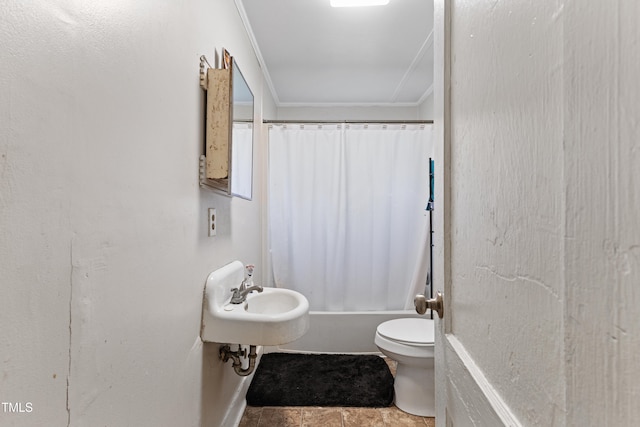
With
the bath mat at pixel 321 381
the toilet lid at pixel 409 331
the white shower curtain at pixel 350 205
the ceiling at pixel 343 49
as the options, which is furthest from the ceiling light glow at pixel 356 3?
the bath mat at pixel 321 381

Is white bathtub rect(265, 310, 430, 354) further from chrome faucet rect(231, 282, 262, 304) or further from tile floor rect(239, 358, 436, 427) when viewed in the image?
chrome faucet rect(231, 282, 262, 304)

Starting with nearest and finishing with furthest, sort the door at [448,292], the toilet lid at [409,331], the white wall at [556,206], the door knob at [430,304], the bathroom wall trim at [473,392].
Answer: the white wall at [556,206] < the bathroom wall trim at [473,392] < the door at [448,292] < the door knob at [430,304] < the toilet lid at [409,331]

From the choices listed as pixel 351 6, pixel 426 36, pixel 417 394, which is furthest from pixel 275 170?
pixel 417 394

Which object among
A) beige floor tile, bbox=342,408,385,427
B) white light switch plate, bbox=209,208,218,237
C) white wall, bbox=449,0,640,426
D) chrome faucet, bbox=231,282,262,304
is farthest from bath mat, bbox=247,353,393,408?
white wall, bbox=449,0,640,426

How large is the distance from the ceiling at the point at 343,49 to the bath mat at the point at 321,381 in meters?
2.22

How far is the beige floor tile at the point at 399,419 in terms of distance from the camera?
1769 mm

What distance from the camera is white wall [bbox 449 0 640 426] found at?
11.0 inches

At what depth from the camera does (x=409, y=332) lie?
2.00m

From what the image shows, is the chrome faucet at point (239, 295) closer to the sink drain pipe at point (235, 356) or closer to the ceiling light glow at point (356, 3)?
the sink drain pipe at point (235, 356)

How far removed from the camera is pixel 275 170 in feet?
8.50

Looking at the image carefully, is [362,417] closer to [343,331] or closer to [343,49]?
[343,331]

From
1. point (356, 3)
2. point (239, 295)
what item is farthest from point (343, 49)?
point (239, 295)

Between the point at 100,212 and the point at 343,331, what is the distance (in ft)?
7.23

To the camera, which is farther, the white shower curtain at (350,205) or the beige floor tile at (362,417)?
the white shower curtain at (350,205)
